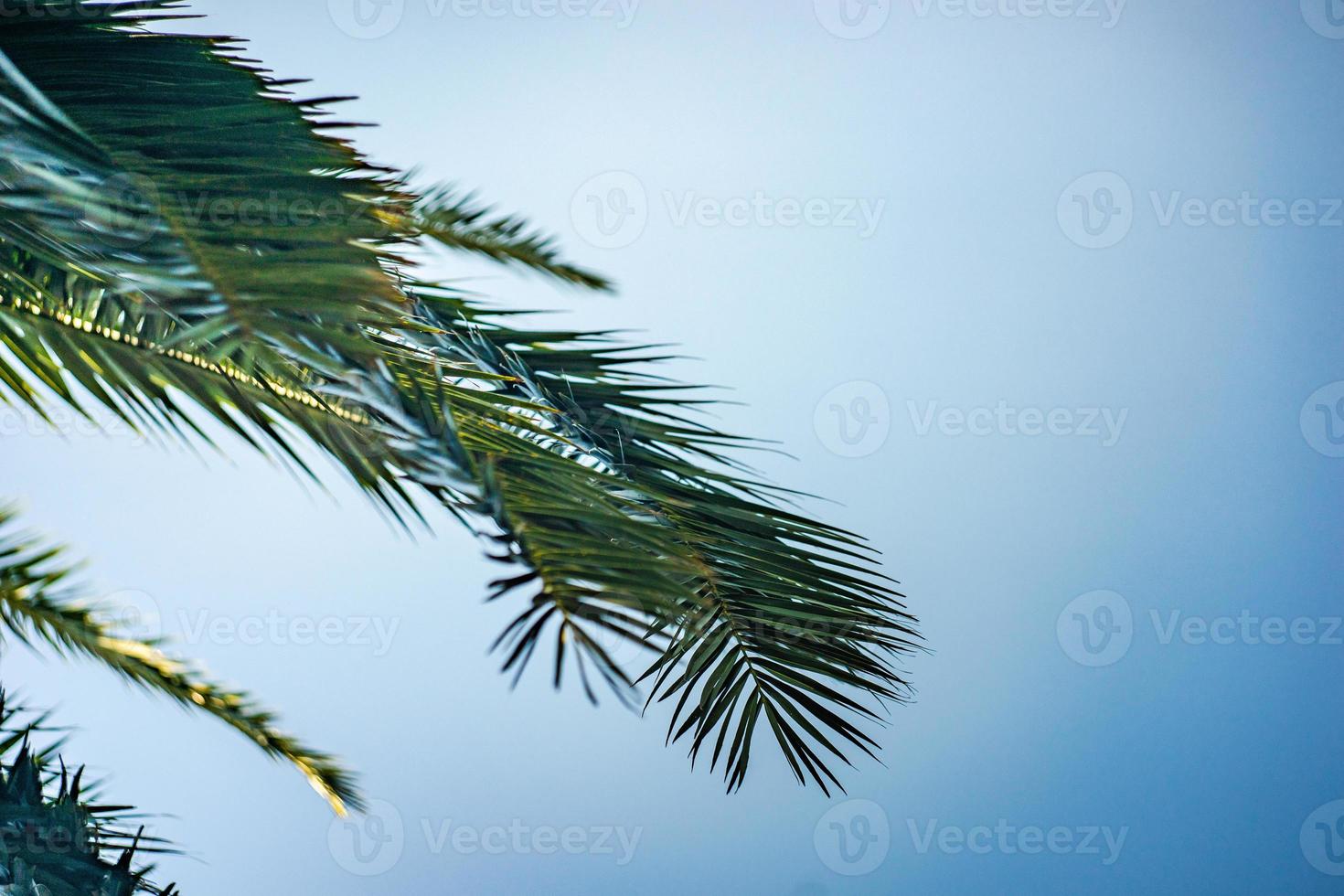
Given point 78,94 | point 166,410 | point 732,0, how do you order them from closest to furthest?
1. point 78,94
2. point 166,410
3. point 732,0

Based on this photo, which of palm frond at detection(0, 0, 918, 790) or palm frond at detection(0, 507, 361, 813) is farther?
palm frond at detection(0, 507, 361, 813)

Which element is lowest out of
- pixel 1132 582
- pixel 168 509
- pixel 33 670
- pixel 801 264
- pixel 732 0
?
pixel 33 670

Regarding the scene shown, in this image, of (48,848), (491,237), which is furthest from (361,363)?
(491,237)

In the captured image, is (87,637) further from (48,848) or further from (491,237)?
(491,237)

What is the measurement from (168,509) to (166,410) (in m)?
5.04

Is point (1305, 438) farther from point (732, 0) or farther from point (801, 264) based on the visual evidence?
point (732, 0)

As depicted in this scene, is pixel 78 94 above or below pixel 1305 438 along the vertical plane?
below

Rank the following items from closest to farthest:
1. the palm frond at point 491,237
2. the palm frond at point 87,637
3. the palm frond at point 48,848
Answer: the palm frond at point 48,848 → the palm frond at point 87,637 → the palm frond at point 491,237

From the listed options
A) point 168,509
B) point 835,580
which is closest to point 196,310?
point 835,580

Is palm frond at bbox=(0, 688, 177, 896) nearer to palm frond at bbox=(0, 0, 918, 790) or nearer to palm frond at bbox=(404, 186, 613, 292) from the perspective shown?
palm frond at bbox=(0, 0, 918, 790)

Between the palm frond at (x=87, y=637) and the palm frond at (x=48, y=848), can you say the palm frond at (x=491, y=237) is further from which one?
the palm frond at (x=48, y=848)

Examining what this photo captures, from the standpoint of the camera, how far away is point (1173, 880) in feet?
18.4

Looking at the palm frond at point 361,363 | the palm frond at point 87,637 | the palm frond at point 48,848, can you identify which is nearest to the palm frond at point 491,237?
the palm frond at point 361,363

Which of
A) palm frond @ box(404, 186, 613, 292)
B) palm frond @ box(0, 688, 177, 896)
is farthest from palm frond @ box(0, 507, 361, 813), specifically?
palm frond @ box(404, 186, 613, 292)
